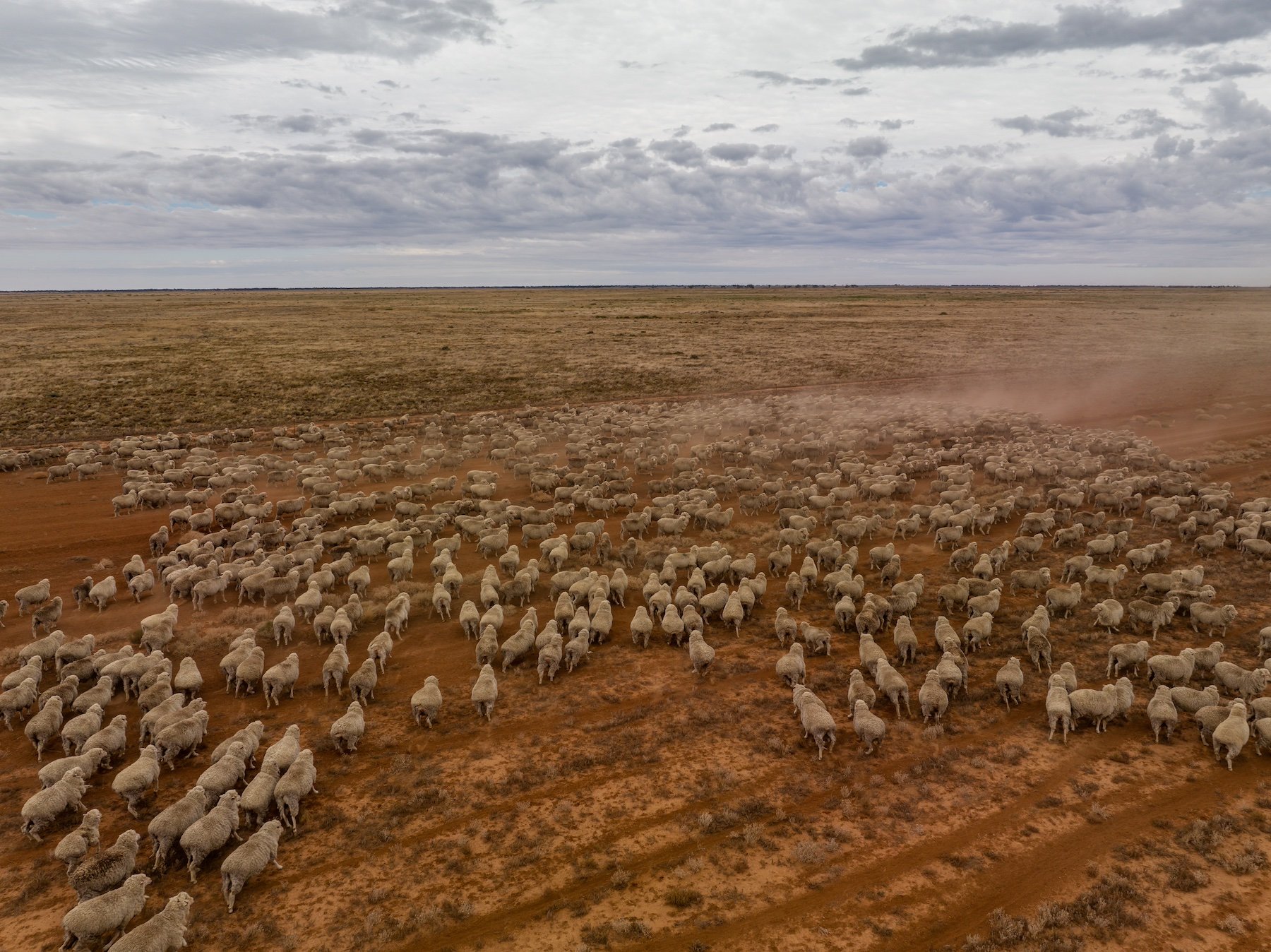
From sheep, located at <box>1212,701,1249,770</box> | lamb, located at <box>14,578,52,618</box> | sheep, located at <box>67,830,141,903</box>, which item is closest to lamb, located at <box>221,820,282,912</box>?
sheep, located at <box>67,830,141,903</box>

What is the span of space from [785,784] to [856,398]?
141 ft

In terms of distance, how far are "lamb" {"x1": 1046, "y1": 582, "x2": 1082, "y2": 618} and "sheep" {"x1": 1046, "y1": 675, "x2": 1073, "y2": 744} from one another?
4976 millimetres

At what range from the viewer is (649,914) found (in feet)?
31.0

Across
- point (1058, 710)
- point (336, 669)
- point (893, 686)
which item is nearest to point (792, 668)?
point (893, 686)

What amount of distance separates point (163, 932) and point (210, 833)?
158 cm

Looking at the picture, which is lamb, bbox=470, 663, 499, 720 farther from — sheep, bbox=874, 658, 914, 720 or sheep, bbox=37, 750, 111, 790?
sheep, bbox=874, 658, 914, 720

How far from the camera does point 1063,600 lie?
17.8 meters

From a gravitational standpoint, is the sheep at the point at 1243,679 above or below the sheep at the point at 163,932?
above

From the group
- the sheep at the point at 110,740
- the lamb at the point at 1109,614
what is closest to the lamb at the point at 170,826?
the sheep at the point at 110,740

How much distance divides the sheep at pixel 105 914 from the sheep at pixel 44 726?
4.93 m

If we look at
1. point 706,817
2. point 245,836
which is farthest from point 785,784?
point 245,836

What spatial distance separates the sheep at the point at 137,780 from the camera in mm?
11273

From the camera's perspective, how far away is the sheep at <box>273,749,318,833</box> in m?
11.1

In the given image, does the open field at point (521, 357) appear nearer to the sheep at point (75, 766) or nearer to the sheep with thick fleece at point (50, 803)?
the sheep at point (75, 766)
